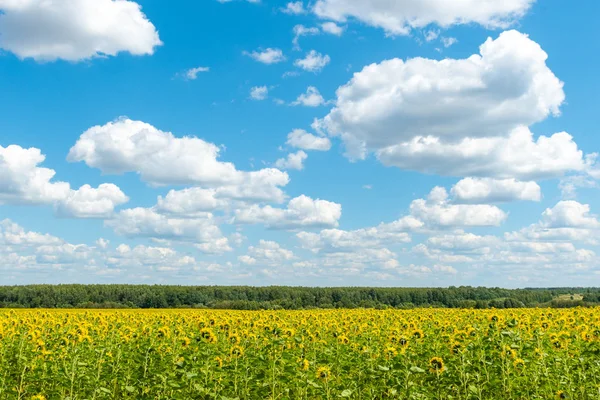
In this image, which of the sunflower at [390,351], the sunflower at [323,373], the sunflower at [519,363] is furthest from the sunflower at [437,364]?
the sunflower at [323,373]

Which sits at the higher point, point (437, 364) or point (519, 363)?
point (437, 364)

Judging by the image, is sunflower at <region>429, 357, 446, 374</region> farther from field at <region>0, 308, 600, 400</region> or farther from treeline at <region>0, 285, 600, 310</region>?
treeline at <region>0, 285, 600, 310</region>

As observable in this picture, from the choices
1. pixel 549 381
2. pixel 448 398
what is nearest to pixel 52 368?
pixel 448 398

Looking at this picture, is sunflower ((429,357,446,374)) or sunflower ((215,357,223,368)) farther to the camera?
sunflower ((215,357,223,368))

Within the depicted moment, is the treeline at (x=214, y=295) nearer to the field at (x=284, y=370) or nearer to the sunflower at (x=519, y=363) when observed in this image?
the field at (x=284, y=370)

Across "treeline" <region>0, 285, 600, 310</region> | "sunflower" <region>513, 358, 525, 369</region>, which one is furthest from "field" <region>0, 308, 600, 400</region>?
"treeline" <region>0, 285, 600, 310</region>

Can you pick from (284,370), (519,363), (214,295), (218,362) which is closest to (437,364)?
(519,363)

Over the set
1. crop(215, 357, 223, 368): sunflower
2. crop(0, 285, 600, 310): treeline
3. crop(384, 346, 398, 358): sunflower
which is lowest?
crop(0, 285, 600, 310): treeline

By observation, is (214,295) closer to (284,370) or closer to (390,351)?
(390,351)

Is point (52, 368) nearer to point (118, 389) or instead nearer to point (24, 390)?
point (24, 390)

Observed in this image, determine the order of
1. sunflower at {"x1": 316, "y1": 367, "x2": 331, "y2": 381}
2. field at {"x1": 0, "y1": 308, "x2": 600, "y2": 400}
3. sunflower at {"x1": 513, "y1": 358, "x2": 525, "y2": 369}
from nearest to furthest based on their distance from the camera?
1. sunflower at {"x1": 316, "y1": 367, "x2": 331, "y2": 381}
2. field at {"x1": 0, "y1": 308, "x2": 600, "y2": 400}
3. sunflower at {"x1": 513, "y1": 358, "x2": 525, "y2": 369}

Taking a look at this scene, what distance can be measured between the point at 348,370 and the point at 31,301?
87.9 meters

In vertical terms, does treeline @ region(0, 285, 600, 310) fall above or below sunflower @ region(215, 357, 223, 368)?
below

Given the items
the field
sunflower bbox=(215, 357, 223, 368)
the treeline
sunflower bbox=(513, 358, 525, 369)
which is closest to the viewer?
the field
